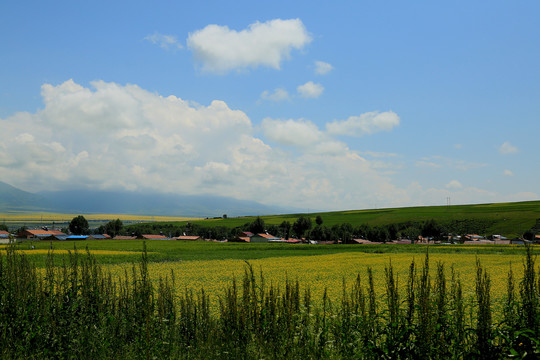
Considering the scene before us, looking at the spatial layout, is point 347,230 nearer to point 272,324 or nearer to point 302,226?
point 302,226

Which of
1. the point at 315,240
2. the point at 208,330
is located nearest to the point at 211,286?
the point at 208,330

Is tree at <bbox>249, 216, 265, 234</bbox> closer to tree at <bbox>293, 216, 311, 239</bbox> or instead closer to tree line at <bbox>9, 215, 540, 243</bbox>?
tree line at <bbox>9, 215, 540, 243</bbox>

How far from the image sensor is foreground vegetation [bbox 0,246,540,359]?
21.3 ft

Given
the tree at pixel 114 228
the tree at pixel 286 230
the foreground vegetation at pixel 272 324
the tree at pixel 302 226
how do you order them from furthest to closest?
the tree at pixel 114 228 < the tree at pixel 286 230 < the tree at pixel 302 226 < the foreground vegetation at pixel 272 324

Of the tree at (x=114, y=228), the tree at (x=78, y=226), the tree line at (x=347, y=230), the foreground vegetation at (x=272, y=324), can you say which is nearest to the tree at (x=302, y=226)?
the tree line at (x=347, y=230)

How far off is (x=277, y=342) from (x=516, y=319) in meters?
4.23

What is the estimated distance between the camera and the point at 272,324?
7.87 metres

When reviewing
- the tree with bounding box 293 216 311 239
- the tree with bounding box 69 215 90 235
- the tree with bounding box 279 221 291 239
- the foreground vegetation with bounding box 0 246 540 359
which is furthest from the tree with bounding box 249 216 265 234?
the foreground vegetation with bounding box 0 246 540 359

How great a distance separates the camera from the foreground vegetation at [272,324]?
650cm

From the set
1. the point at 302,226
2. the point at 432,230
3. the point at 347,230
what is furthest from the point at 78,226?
the point at 432,230

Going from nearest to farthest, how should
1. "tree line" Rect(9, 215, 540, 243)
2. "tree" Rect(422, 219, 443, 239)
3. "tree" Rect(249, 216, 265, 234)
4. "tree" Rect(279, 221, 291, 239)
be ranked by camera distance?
"tree" Rect(422, 219, 443, 239)
"tree line" Rect(9, 215, 540, 243)
"tree" Rect(249, 216, 265, 234)
"tree" Rect(279, 221, 291, 239)

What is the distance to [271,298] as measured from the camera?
8.41m

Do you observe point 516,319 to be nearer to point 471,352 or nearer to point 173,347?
point 471,352

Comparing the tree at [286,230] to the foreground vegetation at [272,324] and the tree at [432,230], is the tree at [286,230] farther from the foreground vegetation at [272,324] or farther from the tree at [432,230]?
the foreground vegetation at [272,324]
